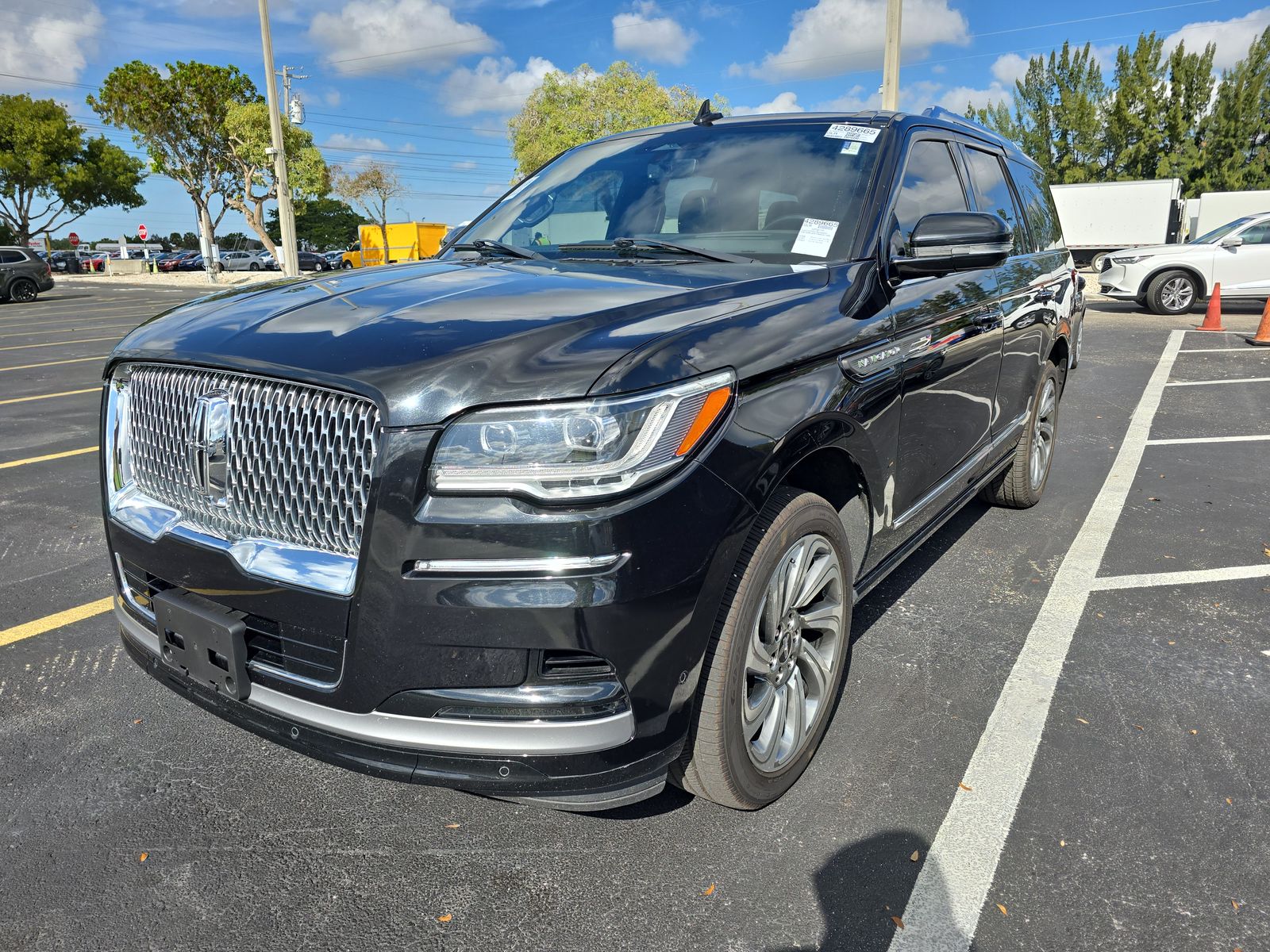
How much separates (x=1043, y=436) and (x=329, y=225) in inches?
3571

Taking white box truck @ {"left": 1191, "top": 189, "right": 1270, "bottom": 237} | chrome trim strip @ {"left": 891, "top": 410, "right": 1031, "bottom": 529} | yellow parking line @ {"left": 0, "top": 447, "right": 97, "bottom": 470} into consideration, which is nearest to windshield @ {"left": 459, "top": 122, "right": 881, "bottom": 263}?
chrome trim strip @ {"left": 891, "top": 410, "right": 1031, "bottom": 529}

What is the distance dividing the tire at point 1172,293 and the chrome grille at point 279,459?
18.3 m

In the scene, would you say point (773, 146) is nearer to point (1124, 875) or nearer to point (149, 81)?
point (1124, 875)

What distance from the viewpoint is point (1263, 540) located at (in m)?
4.77

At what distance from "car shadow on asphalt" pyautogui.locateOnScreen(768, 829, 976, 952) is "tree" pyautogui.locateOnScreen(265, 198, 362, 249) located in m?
88.1

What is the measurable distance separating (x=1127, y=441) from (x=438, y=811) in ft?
21.3

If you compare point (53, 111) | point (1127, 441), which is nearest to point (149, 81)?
point (53, 111)

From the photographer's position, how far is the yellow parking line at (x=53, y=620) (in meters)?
3.71

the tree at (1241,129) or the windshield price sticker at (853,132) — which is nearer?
the windshield price sticker at (853,132)

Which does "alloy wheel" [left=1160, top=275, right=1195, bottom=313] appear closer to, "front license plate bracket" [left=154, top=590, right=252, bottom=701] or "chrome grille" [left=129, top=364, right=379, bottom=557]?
"chrome grille" [left=129, top=364, right=379, bottom=557]

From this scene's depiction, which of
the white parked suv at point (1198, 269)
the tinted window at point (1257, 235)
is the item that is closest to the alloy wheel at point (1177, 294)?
the white parked suv at point (1198, 269)

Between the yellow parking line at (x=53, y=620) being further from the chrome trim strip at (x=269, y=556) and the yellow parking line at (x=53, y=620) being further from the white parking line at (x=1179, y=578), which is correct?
the white parking line at (x=1179, y=578)

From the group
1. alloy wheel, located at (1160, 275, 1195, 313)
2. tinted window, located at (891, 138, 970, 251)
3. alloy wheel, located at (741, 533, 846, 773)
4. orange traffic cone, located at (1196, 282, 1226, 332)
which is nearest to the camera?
alloy wheel, located at (741, 533, 846, 773)

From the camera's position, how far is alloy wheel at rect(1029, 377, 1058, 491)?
5.14 meters
